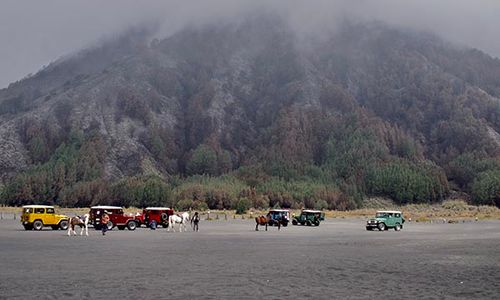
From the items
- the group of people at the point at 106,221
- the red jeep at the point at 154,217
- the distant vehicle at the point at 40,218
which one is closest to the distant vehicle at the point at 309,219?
the red jeep at the point at 154,217

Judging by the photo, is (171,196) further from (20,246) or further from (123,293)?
(123,293)

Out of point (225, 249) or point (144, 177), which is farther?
point (144, 177)

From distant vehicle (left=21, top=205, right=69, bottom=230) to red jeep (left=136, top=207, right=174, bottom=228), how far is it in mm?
8804

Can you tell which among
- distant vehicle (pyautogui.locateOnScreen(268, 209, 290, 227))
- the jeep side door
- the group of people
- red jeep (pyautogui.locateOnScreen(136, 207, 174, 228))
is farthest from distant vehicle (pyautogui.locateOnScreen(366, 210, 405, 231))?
red jeep (pyautogui.locateOnScreen(136, 207, 174, 228))

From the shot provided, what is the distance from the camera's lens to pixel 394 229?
70312 millimetres

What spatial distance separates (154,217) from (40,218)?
41.2 feet

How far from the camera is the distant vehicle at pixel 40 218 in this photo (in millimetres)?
57438

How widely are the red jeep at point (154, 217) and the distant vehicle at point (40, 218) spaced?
8804 millimetres

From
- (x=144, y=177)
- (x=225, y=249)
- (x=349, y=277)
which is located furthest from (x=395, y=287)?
(x=144, y=177)

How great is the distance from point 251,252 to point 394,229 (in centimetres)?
3993

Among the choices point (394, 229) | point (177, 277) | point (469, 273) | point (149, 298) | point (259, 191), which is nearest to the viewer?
point (149, 298)

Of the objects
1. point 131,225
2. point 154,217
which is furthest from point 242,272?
point 154,217

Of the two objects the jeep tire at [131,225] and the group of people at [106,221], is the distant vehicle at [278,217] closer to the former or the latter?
the group of people at [106,221]

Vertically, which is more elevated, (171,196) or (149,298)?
(171,196)
